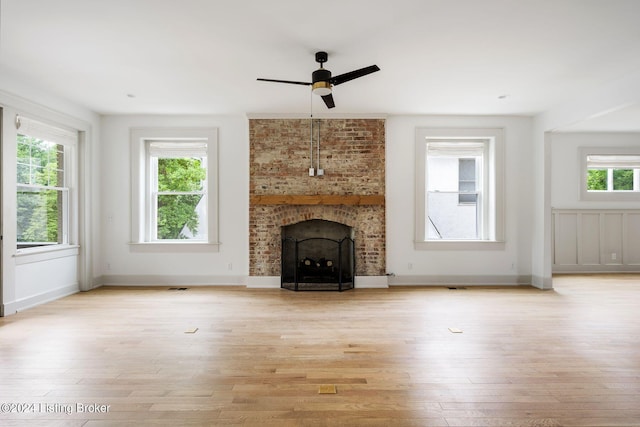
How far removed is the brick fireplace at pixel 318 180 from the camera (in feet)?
17.7

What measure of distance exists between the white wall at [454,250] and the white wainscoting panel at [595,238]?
61.4 inches

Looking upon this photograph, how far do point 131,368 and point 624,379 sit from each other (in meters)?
3.61

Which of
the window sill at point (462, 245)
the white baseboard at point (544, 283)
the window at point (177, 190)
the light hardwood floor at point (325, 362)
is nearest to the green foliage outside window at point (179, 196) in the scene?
the window at point (177, 190)

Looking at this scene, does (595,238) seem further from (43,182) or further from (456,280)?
(43,182)

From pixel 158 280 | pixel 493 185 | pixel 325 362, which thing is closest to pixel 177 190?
pixel 158 280

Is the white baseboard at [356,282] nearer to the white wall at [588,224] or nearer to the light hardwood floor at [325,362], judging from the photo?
the light hardwood floor at [325,362]

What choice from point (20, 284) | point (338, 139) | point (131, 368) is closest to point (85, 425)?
point (131, 368)

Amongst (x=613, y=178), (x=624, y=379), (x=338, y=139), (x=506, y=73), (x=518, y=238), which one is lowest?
(x=624, y=379)

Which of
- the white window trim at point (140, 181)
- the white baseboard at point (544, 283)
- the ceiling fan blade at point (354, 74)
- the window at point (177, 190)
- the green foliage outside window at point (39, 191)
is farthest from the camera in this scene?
the window at point (177, 190)

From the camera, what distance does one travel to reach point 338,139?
5.39 metres

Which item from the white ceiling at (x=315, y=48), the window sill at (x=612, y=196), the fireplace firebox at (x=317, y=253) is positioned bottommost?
the fireplace firebox at (x=317, y=253)

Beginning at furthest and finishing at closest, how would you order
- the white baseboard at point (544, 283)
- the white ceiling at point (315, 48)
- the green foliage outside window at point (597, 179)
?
the green foliage outside window at point (597, 179)
the white baseboard at point (544, 283)
the white ceiling at point (315, 48)

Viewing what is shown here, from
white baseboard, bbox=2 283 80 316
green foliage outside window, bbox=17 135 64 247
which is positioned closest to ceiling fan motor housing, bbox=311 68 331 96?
green foliage outside window, bbox=17 135 64 247

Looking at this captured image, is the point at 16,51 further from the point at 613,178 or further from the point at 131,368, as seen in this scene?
the point at 613,178
